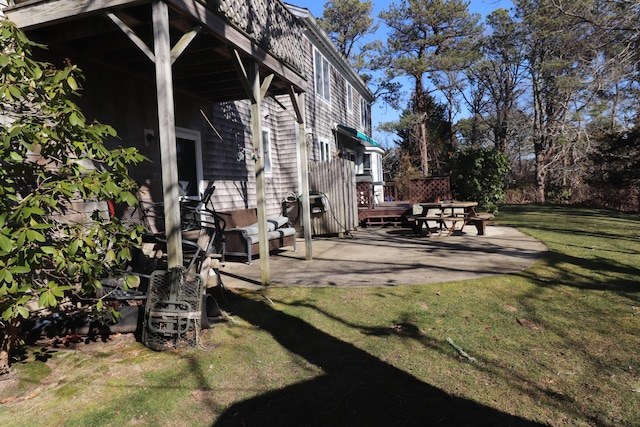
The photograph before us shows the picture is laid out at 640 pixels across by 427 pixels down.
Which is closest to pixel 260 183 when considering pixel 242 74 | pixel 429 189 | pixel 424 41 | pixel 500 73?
pixel 242 74

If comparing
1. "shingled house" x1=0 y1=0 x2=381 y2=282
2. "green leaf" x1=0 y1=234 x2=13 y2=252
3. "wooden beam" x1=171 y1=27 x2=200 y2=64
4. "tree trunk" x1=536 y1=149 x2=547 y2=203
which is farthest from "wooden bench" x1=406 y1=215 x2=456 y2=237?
"tree trunk" x1=536 y1=149 x2=547 y2=203

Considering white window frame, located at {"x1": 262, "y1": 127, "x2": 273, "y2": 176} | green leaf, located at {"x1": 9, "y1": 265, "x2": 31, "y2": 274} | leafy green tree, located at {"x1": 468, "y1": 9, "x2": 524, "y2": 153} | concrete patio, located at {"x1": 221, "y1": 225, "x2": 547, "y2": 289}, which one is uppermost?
leafy green tree, located at {"x1": 468, "y1": 9, "x2": 524, "y2": 153}

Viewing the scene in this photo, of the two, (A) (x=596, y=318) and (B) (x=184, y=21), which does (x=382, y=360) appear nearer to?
(A) (x=596, y=318)

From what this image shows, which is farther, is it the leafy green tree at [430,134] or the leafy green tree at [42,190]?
the leafy green tree at [430,134]

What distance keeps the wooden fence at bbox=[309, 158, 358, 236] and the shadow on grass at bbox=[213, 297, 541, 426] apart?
23.3ft

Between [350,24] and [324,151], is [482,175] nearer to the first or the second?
[324,151]

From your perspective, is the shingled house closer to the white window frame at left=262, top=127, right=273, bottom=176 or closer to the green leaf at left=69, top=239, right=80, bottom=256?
the white window frame at left=262, top=127, right=273, bottom=176

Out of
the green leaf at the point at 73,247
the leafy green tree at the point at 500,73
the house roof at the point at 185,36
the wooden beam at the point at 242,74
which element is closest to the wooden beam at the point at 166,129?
the house roof at the point at 185,36

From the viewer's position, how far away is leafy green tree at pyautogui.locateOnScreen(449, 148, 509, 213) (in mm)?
12297

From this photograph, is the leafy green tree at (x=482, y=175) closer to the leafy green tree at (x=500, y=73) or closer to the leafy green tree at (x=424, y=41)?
the leafy green tree at (x=424, y=41)

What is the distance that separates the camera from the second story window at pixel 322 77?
13312 millimetres

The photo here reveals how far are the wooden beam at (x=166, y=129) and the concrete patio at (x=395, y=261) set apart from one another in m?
1.83

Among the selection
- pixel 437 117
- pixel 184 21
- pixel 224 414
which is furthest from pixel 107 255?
pixel 437 117

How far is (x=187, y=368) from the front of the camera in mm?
3008
